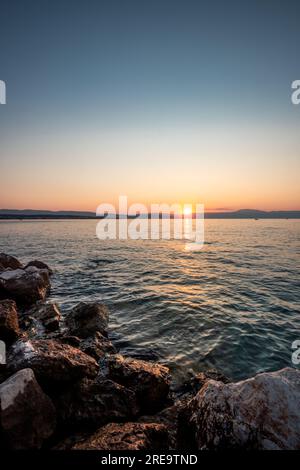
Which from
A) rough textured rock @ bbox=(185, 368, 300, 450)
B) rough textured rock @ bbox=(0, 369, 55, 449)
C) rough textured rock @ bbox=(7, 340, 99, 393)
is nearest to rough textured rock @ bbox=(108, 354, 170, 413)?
rough textured rock @ bbox=(7, 340, 99, 393)

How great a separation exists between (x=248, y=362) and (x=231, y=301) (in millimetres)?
5433

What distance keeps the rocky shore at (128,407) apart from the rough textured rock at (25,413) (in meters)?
0.01

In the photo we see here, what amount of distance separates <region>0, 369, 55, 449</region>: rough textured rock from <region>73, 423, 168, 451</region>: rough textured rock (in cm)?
81

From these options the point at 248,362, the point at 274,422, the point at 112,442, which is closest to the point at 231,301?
the point at 248,362

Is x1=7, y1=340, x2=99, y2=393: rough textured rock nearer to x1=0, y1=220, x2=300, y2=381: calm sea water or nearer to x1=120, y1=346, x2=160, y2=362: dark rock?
x1=120, y1=346, x2=160, y2=362: dark rock

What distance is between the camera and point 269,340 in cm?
914

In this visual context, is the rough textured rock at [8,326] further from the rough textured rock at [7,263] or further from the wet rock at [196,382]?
the rough textured rock at [7,263]

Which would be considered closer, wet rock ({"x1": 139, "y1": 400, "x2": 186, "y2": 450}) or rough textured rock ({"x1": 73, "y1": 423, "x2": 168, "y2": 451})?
rough textured rock ({"x1": 73, "y1": 423, "x2": 168, "y2": 451})

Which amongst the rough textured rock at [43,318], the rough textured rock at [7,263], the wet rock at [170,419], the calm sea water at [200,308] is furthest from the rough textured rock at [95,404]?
the rough textured rock at [7,263]

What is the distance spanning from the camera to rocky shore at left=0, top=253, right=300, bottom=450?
13.1ft

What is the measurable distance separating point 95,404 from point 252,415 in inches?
123

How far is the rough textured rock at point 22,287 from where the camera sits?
12.4 metres
